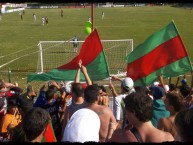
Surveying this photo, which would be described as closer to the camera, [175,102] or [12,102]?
[175,102]

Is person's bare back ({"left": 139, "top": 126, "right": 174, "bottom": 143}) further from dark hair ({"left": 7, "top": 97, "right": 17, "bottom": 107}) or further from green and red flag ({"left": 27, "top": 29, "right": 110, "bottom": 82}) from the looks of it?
green and red flag ({"left": 27, "top": 29, "right": 110, "bottom": 82})

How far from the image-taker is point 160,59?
682cm

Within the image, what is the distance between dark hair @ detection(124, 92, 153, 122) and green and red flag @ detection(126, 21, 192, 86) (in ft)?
9.48

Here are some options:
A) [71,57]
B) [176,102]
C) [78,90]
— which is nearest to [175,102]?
[176,102]

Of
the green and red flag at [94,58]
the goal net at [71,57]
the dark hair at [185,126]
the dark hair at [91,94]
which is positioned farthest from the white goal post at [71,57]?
the dark hair at [185,126]

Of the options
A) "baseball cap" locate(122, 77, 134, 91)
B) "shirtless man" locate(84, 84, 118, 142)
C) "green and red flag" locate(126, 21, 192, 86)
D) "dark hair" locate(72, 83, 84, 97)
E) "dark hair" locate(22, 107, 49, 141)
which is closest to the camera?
"dark hair" locate(22, 107, 49, 141)

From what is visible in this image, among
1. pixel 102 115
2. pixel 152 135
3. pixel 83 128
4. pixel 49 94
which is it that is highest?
pixel 83 128

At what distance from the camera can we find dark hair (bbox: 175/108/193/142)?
2795 mm

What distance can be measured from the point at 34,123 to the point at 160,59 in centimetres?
404

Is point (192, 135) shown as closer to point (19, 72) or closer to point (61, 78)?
point (61, 78)

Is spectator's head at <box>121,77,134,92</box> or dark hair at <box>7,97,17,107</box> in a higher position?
spectator's head at <box>121,77,134,92</box>

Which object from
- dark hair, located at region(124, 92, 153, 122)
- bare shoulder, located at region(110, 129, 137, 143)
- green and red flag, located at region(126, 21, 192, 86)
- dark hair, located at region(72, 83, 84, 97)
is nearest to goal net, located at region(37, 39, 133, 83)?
green and red flag, located at region(126, 21, 192, 86)

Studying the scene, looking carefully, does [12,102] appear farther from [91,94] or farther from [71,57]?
[71,57]

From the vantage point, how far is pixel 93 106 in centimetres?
490
